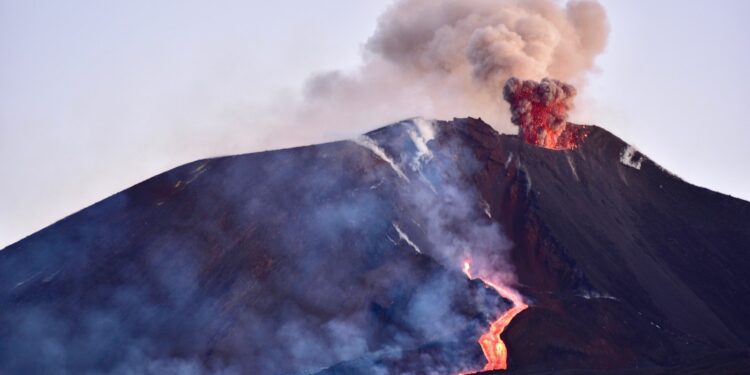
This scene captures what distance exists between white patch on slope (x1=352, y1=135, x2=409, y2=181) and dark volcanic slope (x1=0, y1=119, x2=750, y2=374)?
0.12 meters

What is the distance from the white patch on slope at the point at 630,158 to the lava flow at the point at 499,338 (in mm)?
18092

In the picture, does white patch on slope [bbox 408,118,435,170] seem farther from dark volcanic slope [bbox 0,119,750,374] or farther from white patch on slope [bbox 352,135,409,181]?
white patch on slope [bbox 352,135,409,181]

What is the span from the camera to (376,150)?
69.4m

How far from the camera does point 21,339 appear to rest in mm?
63531

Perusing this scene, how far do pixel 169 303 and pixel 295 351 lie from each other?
6.11 metres

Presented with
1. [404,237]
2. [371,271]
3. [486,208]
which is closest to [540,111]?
[486,208]

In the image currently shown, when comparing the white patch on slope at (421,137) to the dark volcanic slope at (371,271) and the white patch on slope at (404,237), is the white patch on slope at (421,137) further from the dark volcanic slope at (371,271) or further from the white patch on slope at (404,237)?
the white patch on slope at (404,237)

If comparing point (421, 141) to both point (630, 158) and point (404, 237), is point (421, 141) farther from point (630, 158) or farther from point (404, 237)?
point (630, 158)

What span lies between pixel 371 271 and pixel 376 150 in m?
7.63

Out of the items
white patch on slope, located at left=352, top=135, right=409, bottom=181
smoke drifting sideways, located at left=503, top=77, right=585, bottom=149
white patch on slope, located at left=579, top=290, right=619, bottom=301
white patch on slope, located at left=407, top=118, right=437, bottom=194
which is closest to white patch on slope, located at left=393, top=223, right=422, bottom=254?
white patch on slope, located at left=352, top=135, right=409, bottom=181

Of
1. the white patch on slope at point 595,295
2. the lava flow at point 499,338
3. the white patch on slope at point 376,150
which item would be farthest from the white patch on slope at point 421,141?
the white patch on slope at point 595,295

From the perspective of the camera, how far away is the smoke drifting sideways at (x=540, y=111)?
3068 inches

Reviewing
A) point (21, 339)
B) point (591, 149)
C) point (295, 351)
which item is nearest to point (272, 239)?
point (295, 351)

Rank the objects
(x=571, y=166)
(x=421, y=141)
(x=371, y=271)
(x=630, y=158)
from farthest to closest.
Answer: (x=630, y=158)
(x=571, y=166)
(x=421, y=141)
(x=371, y=271)
